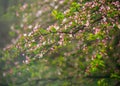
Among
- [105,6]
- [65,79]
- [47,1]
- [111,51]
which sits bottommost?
[65,79]

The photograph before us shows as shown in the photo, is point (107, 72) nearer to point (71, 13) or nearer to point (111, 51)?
point (111, 51)

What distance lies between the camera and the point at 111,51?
349 inches

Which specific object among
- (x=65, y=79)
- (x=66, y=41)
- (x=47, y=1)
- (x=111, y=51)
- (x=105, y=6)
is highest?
(x=47, y=1)

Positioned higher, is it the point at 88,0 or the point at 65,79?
the point at 88,0

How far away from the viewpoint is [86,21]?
6.80 metres

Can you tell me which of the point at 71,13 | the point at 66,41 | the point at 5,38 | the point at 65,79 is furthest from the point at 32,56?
the point at 5,38

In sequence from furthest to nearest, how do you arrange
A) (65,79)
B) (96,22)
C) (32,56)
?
(65,79) < (32,56) < (96,22)

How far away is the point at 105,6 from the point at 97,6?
7.5 inches

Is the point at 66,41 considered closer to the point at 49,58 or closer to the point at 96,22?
the point at 96,22

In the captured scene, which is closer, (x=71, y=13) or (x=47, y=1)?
(x=71, y=13)

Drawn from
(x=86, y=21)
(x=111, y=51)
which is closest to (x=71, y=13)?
(x=86, y=21)

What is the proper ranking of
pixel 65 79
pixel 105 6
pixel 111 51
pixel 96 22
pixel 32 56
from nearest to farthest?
1. pixel 105 6
2. pixel 96 22
3. pixel 32 56
4. pixel 111 51
5. pixel 65 79

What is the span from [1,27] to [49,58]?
8164 millimetres

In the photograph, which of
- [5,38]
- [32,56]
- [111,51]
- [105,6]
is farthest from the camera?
[5,38]
